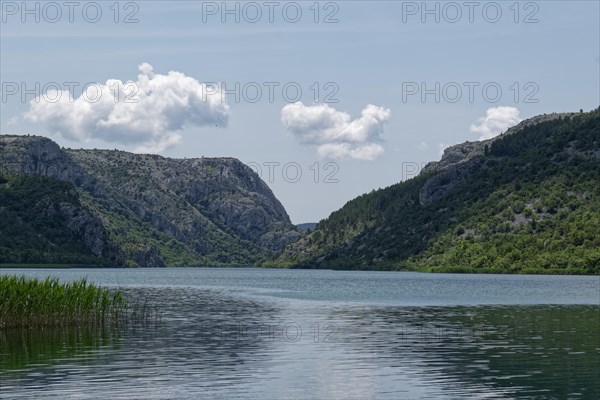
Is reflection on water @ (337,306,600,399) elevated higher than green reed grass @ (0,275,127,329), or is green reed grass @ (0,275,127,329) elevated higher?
green reed grass @ (0,275,127,329)

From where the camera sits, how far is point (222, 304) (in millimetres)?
112312

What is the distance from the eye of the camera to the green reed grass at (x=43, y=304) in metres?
65.7

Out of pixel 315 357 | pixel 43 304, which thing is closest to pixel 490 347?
pixel 315 357

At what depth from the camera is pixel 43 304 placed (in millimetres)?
68688

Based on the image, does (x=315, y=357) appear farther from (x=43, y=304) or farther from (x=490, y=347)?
(x=43, y=304)

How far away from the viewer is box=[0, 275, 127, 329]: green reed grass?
216 feet

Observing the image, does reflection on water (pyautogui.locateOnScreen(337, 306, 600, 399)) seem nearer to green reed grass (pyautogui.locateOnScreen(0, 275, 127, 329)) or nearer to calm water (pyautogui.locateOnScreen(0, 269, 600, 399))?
calm water (pyautogui.locateOnScreen(0, 269, 600, 399))

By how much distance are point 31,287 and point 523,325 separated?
42.9 metres

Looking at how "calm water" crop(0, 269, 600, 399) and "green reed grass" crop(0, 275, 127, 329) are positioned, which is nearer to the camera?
"calm water" crop(0, 269, 600, 399)

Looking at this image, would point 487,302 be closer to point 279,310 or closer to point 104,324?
point 279,310

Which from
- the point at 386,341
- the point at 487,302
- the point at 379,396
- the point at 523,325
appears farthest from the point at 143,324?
the point at 487,302

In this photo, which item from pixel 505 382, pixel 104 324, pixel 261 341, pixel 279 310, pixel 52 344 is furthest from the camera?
pixel 279 310

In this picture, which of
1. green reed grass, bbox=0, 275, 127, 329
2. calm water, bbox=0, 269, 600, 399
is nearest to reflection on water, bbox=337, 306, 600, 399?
calm water, bbox=0, 269, 600, 399

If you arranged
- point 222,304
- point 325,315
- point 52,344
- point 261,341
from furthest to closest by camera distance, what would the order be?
point 222,304 → point 325,315 → point 261,341 → point 52,344
